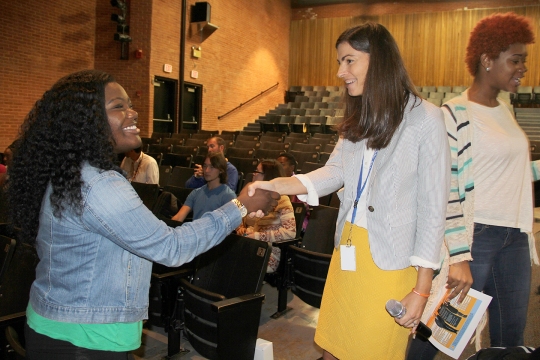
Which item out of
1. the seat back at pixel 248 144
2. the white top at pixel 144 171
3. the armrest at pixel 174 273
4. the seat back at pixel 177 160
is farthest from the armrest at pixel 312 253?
the seat back at pixel 248 144

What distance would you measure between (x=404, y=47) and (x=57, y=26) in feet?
37.3

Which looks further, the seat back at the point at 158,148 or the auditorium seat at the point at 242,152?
the seat back at the point at 158,148

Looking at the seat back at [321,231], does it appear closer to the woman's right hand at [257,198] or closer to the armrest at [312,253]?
the armrest at [312,253]

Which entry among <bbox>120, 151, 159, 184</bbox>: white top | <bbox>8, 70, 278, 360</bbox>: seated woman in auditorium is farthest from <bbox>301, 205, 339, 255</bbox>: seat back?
<bbox>120, 151, 159, 184</bbox>: white top

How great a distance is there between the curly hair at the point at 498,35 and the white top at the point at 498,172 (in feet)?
0.69

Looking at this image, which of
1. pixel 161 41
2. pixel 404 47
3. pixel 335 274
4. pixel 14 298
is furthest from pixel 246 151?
pixel 404 47

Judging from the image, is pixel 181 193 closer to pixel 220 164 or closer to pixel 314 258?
pixel 220 164

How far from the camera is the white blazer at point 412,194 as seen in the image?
52.3 inches

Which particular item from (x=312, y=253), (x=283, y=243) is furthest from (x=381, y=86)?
(x=283, y=243)

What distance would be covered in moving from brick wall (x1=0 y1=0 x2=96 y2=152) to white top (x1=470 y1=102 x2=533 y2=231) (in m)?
9.99

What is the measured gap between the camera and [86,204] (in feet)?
4.08

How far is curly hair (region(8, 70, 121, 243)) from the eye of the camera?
4.15ft

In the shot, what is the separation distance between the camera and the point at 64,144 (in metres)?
1.28

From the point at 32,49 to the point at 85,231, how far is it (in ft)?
34.3
